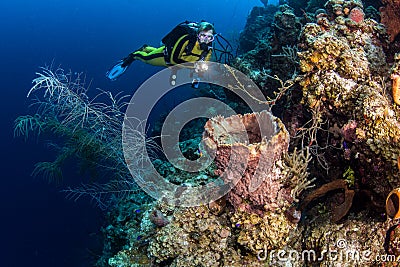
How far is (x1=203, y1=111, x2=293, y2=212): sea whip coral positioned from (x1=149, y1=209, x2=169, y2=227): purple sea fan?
83 centimetres

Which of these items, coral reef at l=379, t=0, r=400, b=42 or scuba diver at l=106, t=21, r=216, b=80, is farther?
scuba diver at l=106, t=21, r=216, b=80

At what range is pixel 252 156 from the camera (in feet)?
8.64

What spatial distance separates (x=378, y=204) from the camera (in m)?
2.69

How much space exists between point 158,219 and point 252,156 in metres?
1.43

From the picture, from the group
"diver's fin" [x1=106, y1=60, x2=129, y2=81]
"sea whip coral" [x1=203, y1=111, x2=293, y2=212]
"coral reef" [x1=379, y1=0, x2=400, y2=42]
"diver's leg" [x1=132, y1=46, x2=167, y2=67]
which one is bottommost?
"sea whip coral" [x1=203, y1=111, x2=293, y2=212]

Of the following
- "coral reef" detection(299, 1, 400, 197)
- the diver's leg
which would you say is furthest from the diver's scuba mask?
"coral reef" detection(299, 1, 400, 197)

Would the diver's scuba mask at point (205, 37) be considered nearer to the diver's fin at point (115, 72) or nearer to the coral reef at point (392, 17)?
the diver's fin at point (115, 72)

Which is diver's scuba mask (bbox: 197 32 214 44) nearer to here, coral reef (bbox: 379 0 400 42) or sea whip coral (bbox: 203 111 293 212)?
sea whip coral (bbox: 203 111 293 212)

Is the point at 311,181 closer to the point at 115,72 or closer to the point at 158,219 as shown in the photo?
the point at 158,219

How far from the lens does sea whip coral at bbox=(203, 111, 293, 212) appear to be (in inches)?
105

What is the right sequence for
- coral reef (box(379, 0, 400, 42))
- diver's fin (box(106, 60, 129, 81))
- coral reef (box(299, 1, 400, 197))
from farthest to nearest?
diver's fin (box(106, 60, 129, 81)), coral reef (box(379, 0, 400, 42)), coral reef (box(299, 1, 400, 197))

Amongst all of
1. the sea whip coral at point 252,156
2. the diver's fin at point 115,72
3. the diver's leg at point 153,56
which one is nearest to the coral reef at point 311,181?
the sea whip coral at point 252,156

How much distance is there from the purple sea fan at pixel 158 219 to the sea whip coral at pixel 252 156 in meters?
0.83

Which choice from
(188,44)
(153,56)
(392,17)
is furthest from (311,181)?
(153,56)
